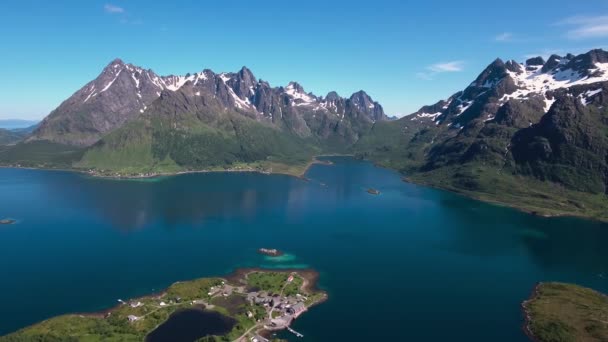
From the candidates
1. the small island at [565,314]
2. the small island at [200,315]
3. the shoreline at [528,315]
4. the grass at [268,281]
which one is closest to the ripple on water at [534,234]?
the small island at [565,314]

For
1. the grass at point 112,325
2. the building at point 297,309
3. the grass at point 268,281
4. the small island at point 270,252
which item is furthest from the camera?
the small island at point 270,252

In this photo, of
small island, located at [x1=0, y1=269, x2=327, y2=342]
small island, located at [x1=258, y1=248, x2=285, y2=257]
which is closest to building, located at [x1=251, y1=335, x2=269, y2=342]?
small island, located at [x1=0, y1=269, x2=327, y2=342]

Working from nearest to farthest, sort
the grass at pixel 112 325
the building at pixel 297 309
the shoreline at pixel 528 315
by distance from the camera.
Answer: the grass at pixel 112 325
the shoreline at pixel 528 315
the building at pixel 297 309

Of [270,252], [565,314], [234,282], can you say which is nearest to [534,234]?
[565,314]

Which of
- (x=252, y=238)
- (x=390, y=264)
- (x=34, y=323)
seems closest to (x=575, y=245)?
(x=390, y=264)

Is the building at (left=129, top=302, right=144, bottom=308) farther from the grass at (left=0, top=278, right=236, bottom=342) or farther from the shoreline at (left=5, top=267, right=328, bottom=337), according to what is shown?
the shoreline at (left=5, top=267, right=328, bottom=337)

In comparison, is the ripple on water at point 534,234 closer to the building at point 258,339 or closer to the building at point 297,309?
the building at point 297,309

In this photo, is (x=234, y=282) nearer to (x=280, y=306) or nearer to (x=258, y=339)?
(x=280, y=306)
